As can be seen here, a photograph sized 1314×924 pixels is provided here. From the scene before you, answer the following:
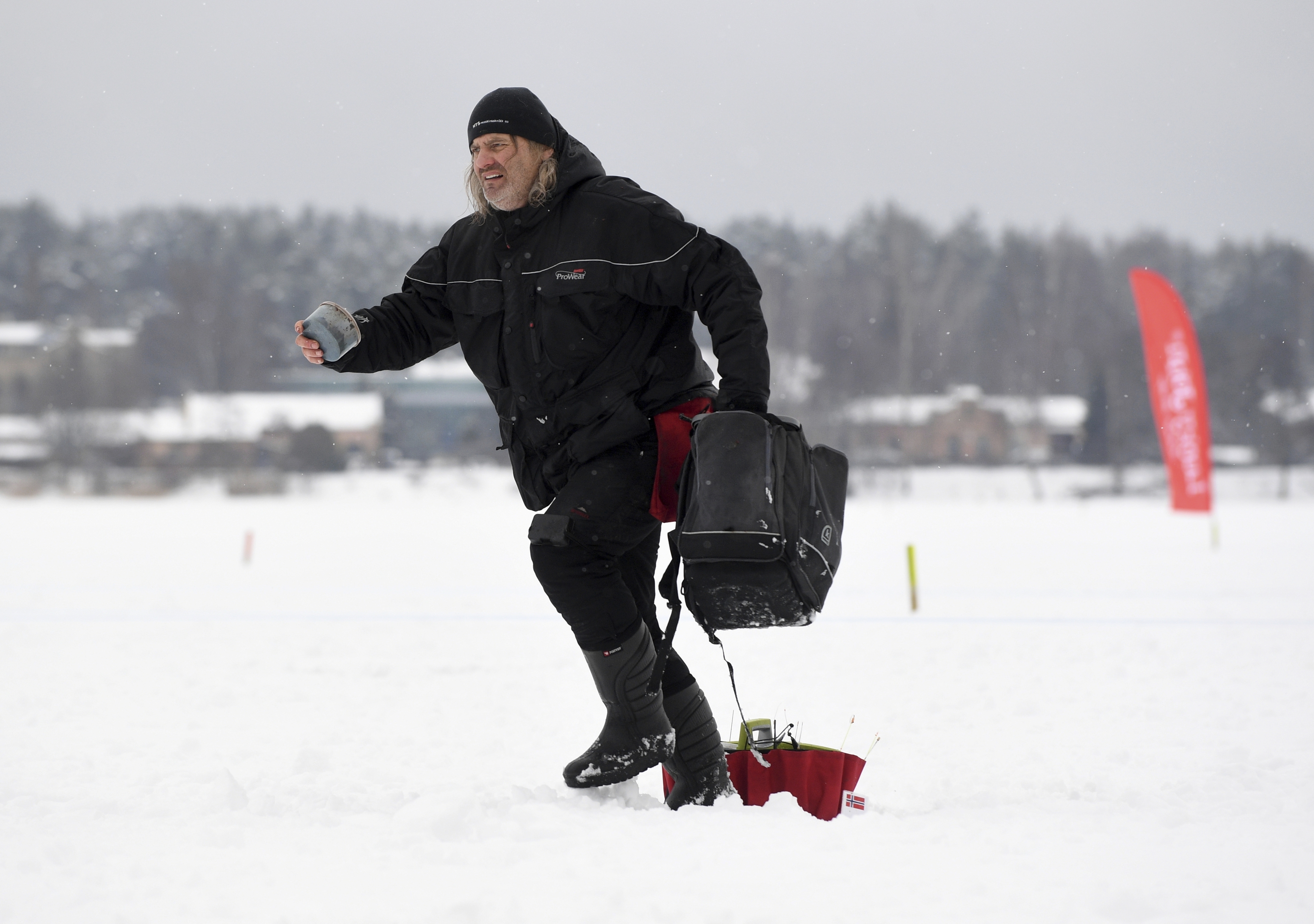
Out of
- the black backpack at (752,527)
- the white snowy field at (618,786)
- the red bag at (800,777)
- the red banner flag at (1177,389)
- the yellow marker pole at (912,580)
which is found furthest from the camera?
the red banner flag at (1177,389)

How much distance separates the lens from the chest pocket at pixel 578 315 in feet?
9.36

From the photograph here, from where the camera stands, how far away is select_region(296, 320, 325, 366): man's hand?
295 cm

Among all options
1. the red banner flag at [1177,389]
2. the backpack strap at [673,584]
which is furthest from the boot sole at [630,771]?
the red banner flag at [1177,389]

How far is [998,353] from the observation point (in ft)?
163

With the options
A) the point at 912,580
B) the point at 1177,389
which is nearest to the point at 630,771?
the point at 912,580

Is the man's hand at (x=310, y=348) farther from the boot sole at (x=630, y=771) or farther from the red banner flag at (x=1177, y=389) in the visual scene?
the red banner flag at (x=1177, y=389)

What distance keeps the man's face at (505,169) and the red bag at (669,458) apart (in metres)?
0.64

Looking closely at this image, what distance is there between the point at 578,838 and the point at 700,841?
0.27m

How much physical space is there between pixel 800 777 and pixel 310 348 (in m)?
1.59

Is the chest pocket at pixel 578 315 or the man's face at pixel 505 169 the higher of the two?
the man's face at pixel 505 169

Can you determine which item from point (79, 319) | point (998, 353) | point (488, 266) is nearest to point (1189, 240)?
point (998, 353)

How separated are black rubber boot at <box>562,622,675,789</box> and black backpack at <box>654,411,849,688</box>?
0.72 ft

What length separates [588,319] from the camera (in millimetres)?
2873

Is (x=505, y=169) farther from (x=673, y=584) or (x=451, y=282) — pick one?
(x=673, y=584)
